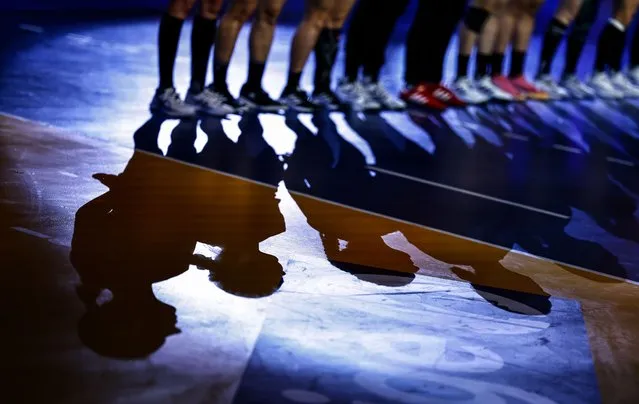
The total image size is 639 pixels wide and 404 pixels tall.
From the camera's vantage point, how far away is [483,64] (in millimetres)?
7168

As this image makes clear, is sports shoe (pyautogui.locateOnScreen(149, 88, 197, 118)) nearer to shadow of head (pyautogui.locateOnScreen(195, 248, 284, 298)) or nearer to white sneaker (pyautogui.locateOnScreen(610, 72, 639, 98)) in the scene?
shadow of head (pyautogui.locateOnScreen(195, 248, 284, 298))

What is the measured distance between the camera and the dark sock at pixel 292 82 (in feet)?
19.9

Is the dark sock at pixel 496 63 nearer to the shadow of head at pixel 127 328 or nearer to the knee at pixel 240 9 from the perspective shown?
the knee at pixel 240 9

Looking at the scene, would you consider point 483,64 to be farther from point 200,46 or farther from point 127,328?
point 127,328

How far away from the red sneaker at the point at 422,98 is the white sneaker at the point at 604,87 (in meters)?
1.74

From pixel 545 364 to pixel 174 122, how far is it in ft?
9.67

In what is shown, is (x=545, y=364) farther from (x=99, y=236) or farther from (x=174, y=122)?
(x=174, y=122)

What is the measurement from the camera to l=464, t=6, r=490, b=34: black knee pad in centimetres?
680

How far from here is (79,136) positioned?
189 inches

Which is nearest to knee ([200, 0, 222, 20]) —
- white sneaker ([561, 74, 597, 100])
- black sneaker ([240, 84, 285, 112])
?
black sneaker ([240, 84, 285, 112])

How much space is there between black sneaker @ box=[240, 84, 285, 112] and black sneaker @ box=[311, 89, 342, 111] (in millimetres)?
361

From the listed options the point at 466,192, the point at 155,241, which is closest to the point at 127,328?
the point at 155,241

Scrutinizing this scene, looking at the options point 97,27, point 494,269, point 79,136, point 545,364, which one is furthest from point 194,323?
point 97,27

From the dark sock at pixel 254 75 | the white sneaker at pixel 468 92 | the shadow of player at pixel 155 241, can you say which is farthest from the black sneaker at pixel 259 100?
the white sneaker at pixel 468 92
